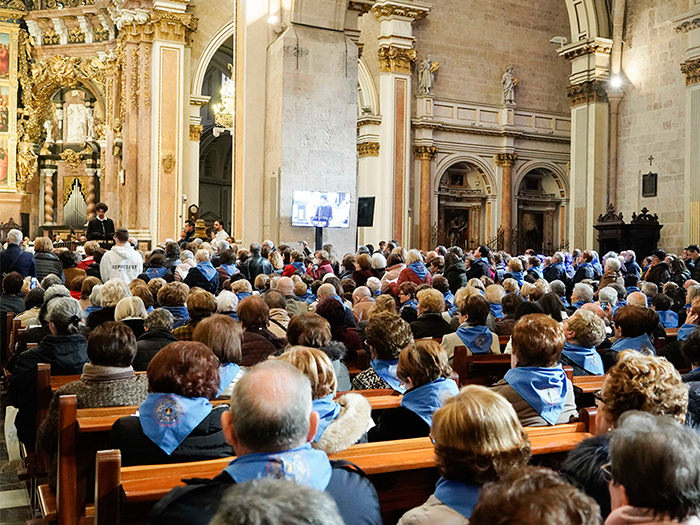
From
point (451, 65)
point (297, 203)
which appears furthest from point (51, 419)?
point (451, 65)

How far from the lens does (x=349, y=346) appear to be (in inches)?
229

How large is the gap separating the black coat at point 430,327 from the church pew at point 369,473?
2.97 metres

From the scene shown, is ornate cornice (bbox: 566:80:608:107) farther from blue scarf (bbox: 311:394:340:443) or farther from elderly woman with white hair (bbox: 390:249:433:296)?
blue scarf (bbox: 311:394:340:443)

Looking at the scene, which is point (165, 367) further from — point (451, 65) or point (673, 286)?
point (451, 65)

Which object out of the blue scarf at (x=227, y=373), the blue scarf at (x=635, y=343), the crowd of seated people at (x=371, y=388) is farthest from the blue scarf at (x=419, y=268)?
the blue scarf at (x=227, y=373)

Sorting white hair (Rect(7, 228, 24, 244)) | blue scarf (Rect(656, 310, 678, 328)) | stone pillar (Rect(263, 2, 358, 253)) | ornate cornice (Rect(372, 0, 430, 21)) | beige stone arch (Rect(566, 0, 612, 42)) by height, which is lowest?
blue scarf (Rect(656, 310, 678, 328))

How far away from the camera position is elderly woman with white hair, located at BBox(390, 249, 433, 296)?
912 centimetres

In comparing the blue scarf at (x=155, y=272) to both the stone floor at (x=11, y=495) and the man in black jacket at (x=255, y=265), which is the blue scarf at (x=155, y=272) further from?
the stone floor at (x=11, y=495)

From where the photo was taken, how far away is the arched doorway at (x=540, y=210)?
2519 cm

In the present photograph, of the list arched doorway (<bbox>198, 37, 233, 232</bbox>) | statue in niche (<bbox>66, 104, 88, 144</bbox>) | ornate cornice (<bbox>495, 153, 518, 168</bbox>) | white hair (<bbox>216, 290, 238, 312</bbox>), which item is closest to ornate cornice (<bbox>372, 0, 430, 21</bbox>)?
ornate cornice (<bbox>495, 153, 518, 168</bbox>)

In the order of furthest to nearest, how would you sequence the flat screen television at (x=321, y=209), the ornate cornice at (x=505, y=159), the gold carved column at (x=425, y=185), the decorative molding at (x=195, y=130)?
1. the ornate cornice at (x=505, y=159)
2. the gold carved column at (x=425, y=185)
3. the decorative molding at (x=195, y=130)
4. the flat screen television at (x=321, y=209)

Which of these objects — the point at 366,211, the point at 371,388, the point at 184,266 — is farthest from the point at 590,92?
the point at 371,388

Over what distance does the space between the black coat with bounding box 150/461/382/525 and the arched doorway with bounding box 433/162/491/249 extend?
21.8 meters

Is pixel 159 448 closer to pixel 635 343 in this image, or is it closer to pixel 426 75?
pixel 635 343
